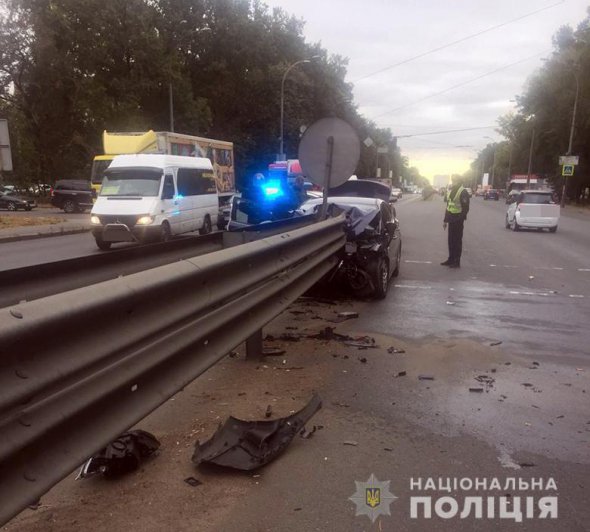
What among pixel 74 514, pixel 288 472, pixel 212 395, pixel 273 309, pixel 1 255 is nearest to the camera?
pixel 74 514

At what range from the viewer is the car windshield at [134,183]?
51.4 feet

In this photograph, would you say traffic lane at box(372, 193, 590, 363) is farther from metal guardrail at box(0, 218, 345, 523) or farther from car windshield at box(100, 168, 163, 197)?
car windshield at box(100, 168, 163, 197)

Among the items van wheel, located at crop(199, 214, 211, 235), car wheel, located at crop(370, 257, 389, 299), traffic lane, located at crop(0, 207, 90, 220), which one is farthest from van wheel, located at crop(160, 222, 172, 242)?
traffic lane, located at crop(0, 207, 90, 220)

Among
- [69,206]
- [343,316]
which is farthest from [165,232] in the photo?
[69,206]

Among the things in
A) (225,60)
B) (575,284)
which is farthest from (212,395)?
(225,60)

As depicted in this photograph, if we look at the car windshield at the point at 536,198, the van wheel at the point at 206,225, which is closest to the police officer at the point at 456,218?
the van wheel at the point at 206,225

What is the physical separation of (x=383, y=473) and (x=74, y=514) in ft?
5.28

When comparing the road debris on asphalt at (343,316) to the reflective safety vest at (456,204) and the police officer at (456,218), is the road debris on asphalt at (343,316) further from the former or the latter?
the reflective safety vest at (456,204)

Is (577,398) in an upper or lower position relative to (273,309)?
lower

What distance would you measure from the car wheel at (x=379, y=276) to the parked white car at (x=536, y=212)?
1625 centimetres

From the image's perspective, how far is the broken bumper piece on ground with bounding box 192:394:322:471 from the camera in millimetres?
3287

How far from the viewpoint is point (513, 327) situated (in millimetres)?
6832

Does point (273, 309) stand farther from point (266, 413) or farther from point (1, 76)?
point (1, 76)

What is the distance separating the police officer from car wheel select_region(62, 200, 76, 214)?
25.0 m
